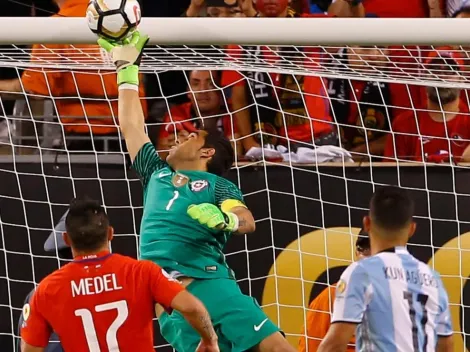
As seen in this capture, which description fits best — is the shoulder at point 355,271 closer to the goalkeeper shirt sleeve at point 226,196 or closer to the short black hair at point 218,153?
the goalkeeper shirt sleeve at point 226,196

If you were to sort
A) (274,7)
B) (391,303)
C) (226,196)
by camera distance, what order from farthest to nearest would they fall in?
(274,7) → (226,196) → (391,303)

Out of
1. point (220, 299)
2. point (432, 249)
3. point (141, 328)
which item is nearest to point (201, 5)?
point (432, 249)

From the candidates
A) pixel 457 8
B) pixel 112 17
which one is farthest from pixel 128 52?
pixel 457 8

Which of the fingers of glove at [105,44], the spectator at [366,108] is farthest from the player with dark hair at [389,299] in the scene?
the spectator at [366,108]

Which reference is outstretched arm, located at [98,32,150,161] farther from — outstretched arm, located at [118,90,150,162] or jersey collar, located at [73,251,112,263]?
jersey collar, located at [73,251,112,263]

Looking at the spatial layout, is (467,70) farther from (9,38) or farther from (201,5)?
(9,38)

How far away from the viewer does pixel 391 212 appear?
4.31 meters

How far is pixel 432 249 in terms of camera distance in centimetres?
661

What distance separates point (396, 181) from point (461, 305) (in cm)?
78

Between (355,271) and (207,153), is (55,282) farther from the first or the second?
(207,153)

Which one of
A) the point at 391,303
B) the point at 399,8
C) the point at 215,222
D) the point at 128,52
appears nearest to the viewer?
the point at 391,303

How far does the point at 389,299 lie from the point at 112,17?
71.9 inches

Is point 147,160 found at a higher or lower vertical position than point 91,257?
higher

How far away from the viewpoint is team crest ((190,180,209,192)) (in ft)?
18.0
